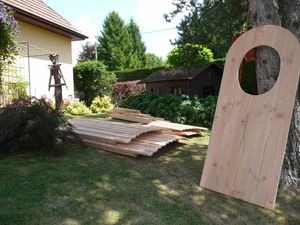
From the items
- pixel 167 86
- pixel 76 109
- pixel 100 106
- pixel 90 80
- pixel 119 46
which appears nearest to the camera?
pixel 76 109

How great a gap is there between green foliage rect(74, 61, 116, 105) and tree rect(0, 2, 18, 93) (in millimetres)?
7796

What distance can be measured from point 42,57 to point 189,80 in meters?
6.12

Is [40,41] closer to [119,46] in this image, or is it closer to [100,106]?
[100,106]

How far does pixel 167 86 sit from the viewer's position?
43.7ft

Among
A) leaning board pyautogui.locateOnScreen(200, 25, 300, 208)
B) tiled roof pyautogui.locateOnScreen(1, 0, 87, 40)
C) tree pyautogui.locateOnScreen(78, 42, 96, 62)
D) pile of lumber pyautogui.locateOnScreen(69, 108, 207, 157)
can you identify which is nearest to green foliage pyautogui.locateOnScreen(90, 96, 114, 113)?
tiled roof pyautogui.locateOnScreen(1, 0, 87, 40)

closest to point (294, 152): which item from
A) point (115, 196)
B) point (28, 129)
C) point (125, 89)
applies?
point (115, 196)

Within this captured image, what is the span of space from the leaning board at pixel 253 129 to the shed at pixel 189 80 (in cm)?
801

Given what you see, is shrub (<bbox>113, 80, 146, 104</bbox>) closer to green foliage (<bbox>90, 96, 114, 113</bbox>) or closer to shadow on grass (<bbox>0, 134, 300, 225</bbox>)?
green foliage (<bbox>90, 96, 114, 113</bbox>)

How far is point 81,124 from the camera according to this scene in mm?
7312

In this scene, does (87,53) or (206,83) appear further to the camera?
(87,53)

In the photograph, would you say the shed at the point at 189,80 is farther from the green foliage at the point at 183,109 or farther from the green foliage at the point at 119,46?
the green foliage at the point at 119,46

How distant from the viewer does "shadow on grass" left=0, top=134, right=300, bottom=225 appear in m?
3.33

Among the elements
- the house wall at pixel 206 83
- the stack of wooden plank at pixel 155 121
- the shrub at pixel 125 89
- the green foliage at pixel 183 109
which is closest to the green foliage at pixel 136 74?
the shrub at pixel 125 89

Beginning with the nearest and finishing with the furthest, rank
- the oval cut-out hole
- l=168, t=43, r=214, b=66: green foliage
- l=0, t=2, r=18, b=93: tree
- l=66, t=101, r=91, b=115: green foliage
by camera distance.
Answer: the oval cut-out hole < l=0, t=2, r=18, b=93: tree < l=66, t=101, r=91, b=115: green foliage < l=168, t=43, r=214, b=66: green foliage
